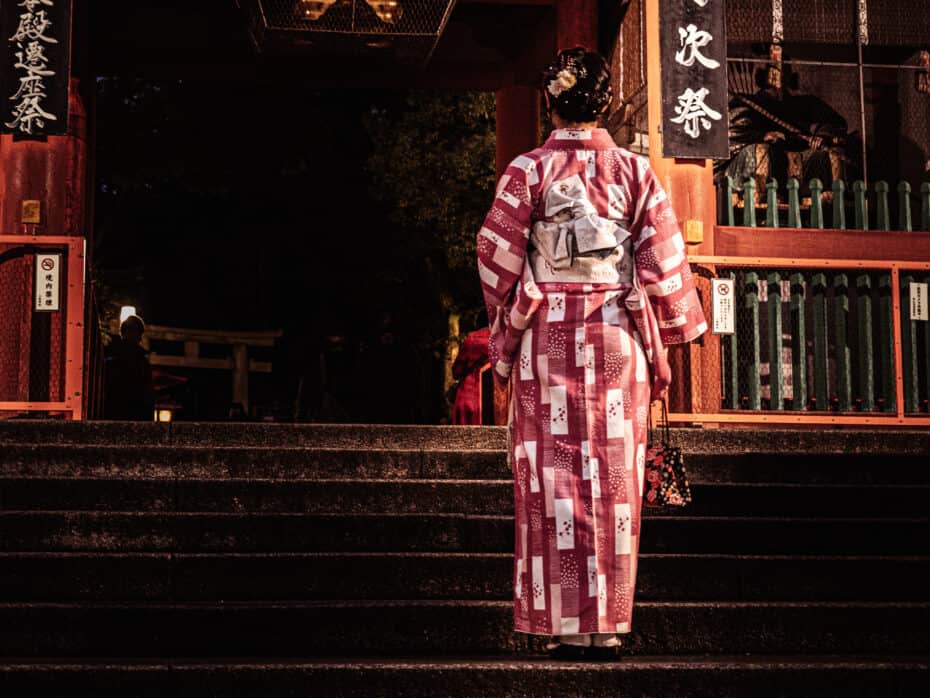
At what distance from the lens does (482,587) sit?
17.8 feet

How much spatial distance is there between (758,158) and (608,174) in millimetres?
7802

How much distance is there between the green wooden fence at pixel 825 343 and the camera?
9.49 meters

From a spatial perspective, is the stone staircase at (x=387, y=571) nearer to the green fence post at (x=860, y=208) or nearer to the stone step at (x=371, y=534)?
the stone step at (x=371, y=534)

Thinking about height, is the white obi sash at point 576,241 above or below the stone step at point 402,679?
above

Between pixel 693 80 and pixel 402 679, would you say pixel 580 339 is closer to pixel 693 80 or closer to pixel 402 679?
pixel 402 679

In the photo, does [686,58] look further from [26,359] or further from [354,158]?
[354,158]

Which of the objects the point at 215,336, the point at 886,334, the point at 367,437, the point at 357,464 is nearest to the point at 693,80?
the point at 886,334

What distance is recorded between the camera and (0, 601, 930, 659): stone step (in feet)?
16.1

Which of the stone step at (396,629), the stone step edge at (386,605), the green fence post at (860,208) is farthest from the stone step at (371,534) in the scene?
the green fence post at (860,208)

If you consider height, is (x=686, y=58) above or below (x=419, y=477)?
above

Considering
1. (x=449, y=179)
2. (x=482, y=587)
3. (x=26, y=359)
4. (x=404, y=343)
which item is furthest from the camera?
(x=449, y=179)

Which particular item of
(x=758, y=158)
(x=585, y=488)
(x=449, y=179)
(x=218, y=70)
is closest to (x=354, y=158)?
(x=449, y=179)

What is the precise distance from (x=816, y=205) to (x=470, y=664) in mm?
6880

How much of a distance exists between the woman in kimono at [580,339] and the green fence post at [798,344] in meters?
4.92
